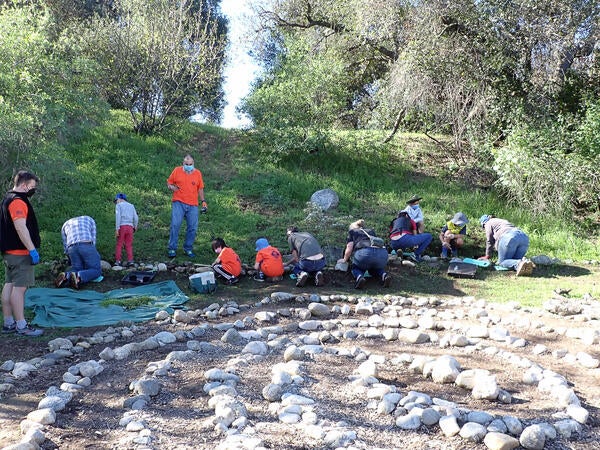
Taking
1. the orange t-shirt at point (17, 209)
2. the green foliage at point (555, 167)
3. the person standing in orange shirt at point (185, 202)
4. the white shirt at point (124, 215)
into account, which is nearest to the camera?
the orange t-shirt at point (17, 209)

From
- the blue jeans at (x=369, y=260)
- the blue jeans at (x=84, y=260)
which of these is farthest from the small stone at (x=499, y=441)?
the blue jeans at (x=84, y=260)

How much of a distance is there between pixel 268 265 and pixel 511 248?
407 centimetres

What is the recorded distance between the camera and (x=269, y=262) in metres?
8.79

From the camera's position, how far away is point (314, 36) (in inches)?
653

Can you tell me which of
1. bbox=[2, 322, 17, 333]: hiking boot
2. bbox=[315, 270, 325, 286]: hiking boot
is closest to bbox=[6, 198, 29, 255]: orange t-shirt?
bbox=[2, 322, 17, 333]: hiking boot

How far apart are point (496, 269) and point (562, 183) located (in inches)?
140

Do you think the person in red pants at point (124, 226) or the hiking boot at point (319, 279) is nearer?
the hiking boot at point (319, 279)

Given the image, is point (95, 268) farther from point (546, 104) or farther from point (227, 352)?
point (546, 104)

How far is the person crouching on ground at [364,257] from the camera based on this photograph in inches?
342

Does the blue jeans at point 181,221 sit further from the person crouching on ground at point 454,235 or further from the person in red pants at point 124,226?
the person crouching on ground at point 454,235

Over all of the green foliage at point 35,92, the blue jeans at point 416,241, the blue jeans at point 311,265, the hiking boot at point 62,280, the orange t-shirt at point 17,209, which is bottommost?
the hiking boot at point 62,280

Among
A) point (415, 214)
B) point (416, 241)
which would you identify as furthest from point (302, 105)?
point (416, 241)

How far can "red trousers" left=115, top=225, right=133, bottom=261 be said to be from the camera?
9266 mm

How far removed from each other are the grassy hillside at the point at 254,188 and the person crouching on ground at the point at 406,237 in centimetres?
76
